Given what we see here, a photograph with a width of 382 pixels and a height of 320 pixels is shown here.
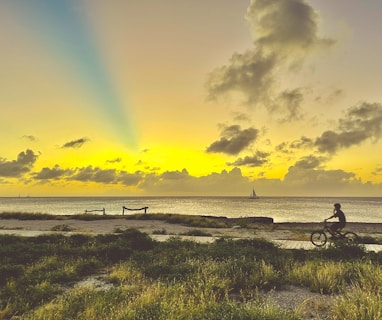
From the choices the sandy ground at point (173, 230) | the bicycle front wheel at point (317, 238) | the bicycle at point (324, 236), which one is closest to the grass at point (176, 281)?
the bicycle front wheel at point (317, 238)

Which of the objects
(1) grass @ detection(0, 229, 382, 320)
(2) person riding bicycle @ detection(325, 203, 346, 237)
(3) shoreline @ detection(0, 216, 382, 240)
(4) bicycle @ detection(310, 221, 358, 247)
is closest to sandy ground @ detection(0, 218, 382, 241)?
(3) shoreline @ detection(0, 216, 382, 240)

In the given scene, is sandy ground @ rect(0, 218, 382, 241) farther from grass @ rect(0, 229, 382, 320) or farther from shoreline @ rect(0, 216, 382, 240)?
grass @ rect(0, 229, 382, 320)

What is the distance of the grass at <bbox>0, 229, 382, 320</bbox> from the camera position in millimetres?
7934

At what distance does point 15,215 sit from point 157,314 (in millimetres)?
40993

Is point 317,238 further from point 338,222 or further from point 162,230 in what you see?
point 162,230

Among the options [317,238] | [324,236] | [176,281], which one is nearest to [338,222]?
[324,236]

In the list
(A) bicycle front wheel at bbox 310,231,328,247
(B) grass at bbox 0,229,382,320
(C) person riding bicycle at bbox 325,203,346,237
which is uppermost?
(C) person riding bicycle at bbox 325,203,346,237

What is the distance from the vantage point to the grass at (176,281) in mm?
7934

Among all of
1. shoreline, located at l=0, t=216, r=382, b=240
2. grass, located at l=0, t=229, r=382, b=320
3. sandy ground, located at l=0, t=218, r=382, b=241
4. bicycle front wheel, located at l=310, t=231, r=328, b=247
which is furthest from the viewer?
shoreline, located at l=0, t=216, r=382, b=240

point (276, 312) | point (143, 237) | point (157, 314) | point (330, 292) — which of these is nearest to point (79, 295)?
point (157, 314)

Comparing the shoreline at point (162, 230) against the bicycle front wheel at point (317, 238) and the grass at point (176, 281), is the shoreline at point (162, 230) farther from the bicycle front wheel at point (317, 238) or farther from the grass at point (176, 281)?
the grass at point (176, 281)

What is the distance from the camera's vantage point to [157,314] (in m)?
7.63

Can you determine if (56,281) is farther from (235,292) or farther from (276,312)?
(276,312)

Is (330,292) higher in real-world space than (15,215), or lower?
lower
